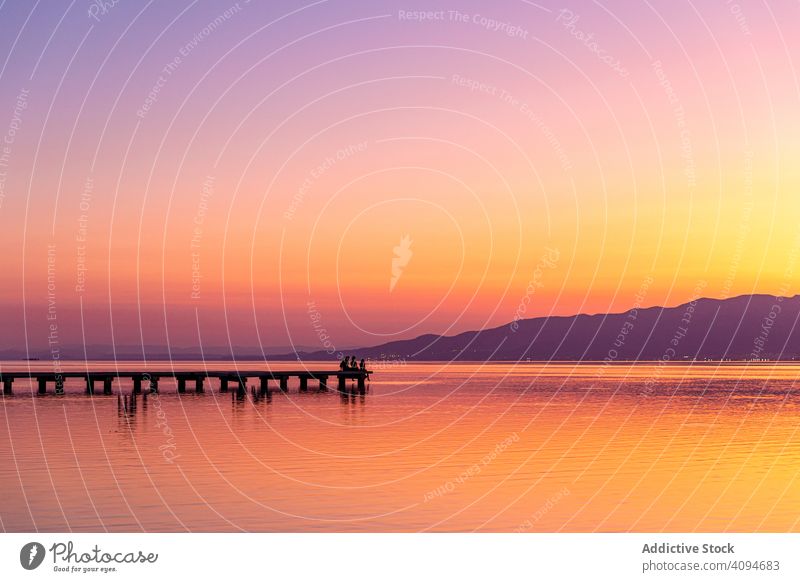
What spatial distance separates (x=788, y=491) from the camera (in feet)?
98.0

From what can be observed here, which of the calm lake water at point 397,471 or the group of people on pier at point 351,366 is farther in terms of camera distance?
the group of people on pier at point 351,366

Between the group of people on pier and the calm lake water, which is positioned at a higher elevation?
the group of people on pier

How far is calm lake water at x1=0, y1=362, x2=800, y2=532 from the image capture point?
25.3 metres

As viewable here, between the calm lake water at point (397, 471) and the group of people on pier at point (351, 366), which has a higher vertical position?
the group of people on pier at point (351, 366)

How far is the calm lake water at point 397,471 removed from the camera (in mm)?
25344

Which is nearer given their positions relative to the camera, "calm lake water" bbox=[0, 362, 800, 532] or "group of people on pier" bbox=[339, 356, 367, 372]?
"calm lake water" bbox=[0, 362, 800, 532]

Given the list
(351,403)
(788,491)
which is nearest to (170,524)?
(788,491)

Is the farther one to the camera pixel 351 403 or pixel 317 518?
pixel 351 403

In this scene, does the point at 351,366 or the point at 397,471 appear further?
the point at 351,366

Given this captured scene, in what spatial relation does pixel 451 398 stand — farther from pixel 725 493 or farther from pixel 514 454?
pixel 725 493

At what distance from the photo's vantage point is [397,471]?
34094 mm

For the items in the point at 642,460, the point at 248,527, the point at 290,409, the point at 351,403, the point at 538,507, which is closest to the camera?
the point at 248,527

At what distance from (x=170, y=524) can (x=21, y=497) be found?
600 centimetres

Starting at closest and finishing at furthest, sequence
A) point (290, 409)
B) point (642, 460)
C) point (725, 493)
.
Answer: point (725, 493) → point (642, 460) → point (290, 409)
